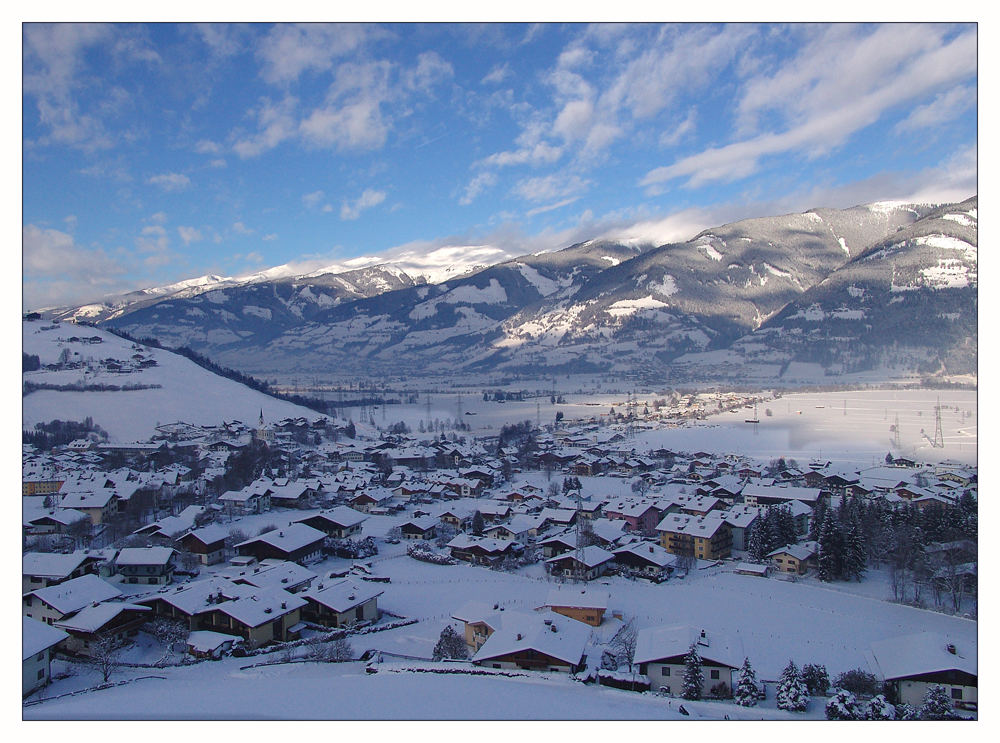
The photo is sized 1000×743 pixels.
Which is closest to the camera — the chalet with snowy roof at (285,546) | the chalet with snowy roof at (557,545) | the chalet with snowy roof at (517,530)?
the chalet with snowy roof at (285,546)

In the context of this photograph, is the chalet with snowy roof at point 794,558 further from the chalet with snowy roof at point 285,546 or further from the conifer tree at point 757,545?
the chalet with snowy roof at point 285,546

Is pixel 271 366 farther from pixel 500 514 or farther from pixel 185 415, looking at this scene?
pixel 500 514

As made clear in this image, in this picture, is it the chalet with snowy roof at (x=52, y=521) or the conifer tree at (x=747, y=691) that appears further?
the chalet with snowy roof at (x=52, y=521)

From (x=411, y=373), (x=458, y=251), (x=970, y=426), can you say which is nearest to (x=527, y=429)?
(x=970, y=426)

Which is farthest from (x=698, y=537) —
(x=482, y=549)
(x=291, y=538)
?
(x=291, y=538)

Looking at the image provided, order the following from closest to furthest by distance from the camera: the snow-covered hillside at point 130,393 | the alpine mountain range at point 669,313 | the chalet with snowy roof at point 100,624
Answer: the chalet with snowy roof at point 100,624
the snow-covered hillside at point 130,393
the alpine mountain range at point 669,313

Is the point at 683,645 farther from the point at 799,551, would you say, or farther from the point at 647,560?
the point at 799,551

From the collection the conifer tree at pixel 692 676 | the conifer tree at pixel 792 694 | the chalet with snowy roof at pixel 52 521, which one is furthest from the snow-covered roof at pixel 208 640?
the chalet with snowy roof at pixel 52 521
